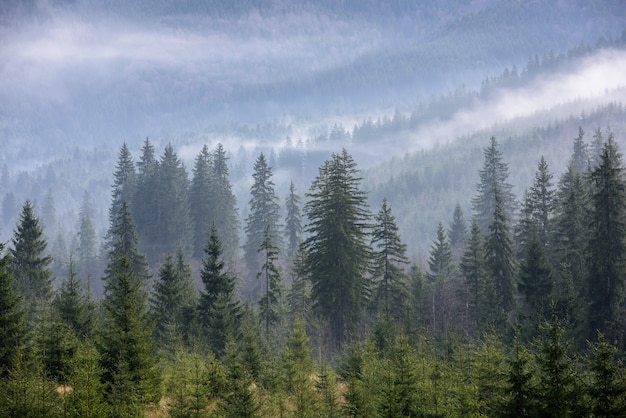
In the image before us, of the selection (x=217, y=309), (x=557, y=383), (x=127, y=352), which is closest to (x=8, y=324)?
(x=127, y=352)

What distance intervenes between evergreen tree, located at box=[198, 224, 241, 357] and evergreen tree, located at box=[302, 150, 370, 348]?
8.90 metres

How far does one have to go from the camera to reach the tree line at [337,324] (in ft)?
56.9

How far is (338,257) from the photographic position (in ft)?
140

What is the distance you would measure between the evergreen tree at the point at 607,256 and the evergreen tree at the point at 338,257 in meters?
17.3

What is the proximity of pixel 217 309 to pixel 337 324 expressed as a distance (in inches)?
527

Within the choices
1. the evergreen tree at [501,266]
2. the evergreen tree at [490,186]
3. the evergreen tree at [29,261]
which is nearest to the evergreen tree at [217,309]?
the evergreen tree at [29,261]

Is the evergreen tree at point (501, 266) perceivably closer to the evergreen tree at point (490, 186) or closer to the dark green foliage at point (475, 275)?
the dark green foliage at point (475, 275)

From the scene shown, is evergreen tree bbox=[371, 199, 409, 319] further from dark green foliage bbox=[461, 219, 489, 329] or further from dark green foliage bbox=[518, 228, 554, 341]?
dark green foliage bbox=[518, 228, 554, 341]

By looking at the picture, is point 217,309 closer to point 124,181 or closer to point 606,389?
point 606,389

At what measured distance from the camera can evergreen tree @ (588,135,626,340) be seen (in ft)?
126

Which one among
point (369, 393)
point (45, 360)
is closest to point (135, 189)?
point (45, 360)

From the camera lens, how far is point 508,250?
49.1 metres

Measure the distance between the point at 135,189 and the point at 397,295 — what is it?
6160 centimetres

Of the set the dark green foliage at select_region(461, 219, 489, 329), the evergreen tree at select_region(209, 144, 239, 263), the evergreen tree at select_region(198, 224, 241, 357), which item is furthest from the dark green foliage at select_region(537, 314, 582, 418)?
the evergreen tree at select_region(209, 144, 239, 263)
